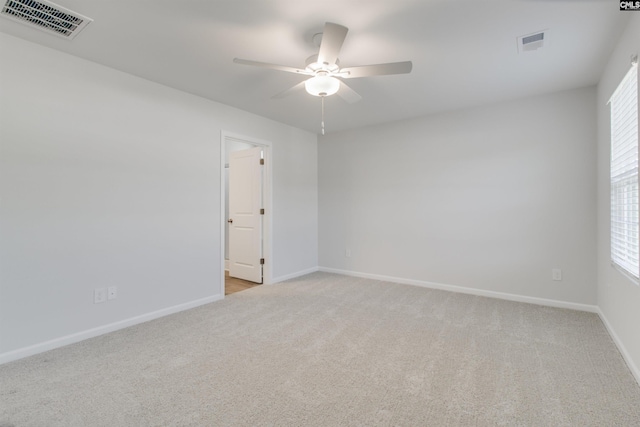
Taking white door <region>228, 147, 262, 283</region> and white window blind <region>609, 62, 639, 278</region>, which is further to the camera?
white door <region>228, 147, 262, 283</region>

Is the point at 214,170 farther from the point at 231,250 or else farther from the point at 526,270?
the point at 526,270

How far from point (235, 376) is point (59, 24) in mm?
2699

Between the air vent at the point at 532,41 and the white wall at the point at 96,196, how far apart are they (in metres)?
3.05

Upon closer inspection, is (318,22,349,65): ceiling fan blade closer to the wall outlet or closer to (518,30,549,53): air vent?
(518,30,549,53): air vent

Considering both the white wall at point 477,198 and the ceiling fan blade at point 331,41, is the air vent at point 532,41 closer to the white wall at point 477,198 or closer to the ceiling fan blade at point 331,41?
the white wall at point 477,198

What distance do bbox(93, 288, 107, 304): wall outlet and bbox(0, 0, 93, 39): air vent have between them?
6.69ft

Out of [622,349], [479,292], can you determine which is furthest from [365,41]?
[479,292]

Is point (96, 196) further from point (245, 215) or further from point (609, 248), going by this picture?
point (609, 248)

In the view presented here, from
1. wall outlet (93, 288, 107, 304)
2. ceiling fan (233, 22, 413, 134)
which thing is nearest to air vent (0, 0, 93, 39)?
ceiling fan (233, 22, 413, 134)

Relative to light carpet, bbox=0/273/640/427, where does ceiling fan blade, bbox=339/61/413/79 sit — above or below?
above

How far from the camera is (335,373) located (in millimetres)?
2004

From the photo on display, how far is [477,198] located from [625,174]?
1597 millimetres

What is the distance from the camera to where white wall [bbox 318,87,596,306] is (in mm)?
3242

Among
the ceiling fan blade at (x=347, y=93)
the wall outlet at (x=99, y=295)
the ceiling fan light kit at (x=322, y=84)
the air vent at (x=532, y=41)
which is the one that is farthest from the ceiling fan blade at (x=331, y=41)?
the wall outlet at (x=99, y=295)
